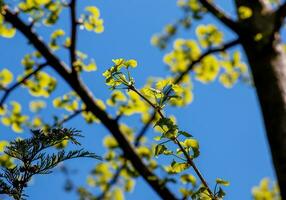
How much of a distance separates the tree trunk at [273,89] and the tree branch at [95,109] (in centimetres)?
56

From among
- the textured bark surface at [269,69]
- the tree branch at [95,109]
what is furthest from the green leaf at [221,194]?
the textured bark surface at [269,69]

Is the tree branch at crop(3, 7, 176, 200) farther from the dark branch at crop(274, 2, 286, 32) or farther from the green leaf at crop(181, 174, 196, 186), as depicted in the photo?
the dark branch at crop(274, 2, 286, 32)

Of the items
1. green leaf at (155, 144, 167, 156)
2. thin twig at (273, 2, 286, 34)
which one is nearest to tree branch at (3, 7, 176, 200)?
green leaf at (155, 144, 167, 156)

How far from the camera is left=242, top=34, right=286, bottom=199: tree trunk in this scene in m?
1.27

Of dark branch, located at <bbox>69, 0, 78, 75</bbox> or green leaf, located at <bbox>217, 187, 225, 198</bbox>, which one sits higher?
dark branch, located at <bbox>69, 0, 78, 75</bbox>

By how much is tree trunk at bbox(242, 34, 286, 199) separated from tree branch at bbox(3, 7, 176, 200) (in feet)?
1.82

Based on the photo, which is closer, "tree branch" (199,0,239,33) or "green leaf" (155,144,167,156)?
"tree branch" (199,0,239,33)

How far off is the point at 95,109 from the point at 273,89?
0.92 meters

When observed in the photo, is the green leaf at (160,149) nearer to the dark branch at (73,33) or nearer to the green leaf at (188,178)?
the green leaf at (188,178)

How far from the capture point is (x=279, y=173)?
4.11ft

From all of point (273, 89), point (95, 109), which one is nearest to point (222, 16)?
point (273, 89)

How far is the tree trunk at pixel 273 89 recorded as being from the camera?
127 cm

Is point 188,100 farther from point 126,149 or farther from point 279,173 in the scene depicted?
point 279,173

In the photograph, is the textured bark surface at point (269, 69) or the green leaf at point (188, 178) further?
the green leaf at point (188, 178)
